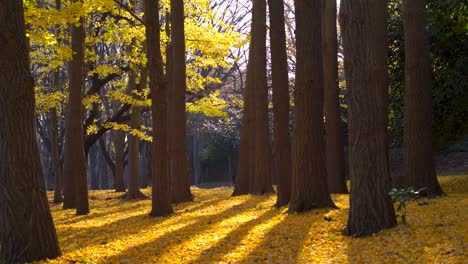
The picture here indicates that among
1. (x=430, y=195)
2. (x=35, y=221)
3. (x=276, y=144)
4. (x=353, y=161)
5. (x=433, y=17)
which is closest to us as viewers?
(x=35, y=221)

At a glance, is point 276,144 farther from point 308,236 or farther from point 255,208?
point 308,236

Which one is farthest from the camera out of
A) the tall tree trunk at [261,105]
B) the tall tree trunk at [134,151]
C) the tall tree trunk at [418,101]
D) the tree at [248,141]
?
the tall tree trunk at [134,151]

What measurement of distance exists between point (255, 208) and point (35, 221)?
756 centimetres

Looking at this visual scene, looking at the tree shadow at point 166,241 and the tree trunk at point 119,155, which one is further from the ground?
the tree trunk at point 119,155

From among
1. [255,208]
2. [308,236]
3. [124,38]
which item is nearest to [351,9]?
[308,236]

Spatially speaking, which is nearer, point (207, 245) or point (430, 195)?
point (207, 245)

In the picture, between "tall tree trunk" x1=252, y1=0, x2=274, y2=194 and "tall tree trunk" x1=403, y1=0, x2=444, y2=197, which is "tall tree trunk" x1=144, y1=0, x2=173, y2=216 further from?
"tall tree trunk" x1=403, y1=0, x2=444, y2=197

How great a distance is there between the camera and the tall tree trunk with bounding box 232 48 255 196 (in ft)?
66.7

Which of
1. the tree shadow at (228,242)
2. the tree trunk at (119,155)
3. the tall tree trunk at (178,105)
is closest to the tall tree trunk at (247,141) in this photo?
the tall tree trunk at (178,105)

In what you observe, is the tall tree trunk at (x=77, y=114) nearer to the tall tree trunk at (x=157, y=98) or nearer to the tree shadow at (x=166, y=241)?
the tall tree trunk at (x=157, y=98)

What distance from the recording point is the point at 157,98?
44.9 feet

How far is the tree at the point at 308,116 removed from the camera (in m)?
12.1

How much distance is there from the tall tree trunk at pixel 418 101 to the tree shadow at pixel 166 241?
4.26m

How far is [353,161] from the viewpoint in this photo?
9.16m
